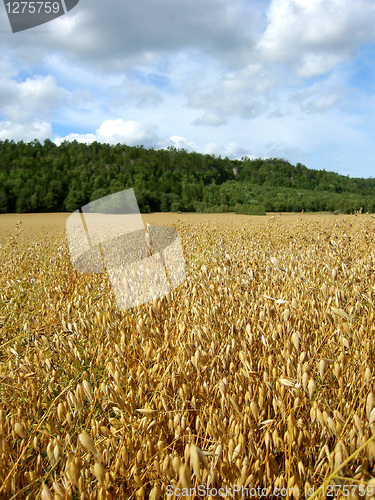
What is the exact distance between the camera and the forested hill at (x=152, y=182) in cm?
3806

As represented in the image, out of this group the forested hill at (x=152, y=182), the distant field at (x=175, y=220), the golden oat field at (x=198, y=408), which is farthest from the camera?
the forested hill at (x=152, y=182)

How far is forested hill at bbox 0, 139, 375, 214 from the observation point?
125ft

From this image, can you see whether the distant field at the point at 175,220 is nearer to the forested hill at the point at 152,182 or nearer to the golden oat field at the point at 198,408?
the golden oat field at the point at 198,408

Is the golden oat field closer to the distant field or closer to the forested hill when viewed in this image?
the distant field

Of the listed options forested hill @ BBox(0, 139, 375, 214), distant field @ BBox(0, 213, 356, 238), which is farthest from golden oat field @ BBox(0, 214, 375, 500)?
forested hill @ BBox(0, 139, 375, 214)

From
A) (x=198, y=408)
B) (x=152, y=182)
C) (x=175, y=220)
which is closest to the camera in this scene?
(x=198, y=408)

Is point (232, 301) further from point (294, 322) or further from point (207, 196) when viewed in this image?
point (207, 196)

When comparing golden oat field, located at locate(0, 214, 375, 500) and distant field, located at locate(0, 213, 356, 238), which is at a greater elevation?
distant field, located at locate(0, 213, 356, 238)

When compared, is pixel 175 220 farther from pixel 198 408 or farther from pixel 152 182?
pixel 152 182

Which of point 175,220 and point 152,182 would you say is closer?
point 175,220

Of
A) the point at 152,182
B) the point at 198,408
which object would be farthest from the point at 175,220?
the point at 152,182

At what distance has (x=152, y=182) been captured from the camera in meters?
45.0

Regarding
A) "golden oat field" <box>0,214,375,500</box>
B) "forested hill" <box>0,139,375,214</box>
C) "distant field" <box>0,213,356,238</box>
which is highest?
"forested hill" <box>0,139,375,214</box>

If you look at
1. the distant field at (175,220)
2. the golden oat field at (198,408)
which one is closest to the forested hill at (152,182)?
the distant field at (175,220)
